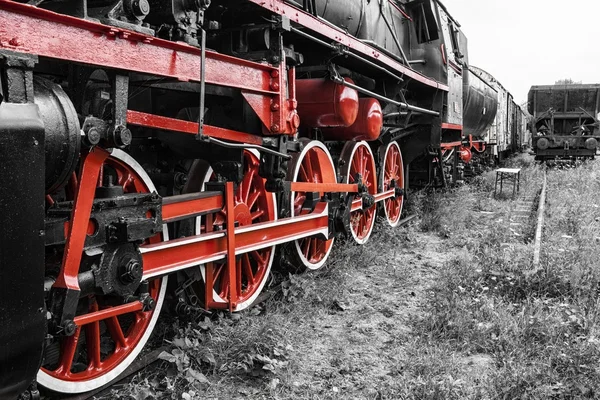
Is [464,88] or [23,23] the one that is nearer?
[23,23]

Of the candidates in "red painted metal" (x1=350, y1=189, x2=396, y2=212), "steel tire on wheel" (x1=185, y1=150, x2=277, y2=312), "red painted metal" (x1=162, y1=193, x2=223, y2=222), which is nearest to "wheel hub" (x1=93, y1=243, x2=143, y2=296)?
"red painted metal" (x1=162, y1=193, x2=223, y2=222)

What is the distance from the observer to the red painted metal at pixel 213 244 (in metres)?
2.75

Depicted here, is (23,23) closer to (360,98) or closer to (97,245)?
(97,245)

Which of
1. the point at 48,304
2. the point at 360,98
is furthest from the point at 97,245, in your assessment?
the point at 360,98

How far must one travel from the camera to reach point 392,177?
268 inches

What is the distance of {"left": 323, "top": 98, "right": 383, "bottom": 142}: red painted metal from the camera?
5.02 m

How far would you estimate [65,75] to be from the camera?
2844 mm

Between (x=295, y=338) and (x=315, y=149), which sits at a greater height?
(x=315, y=149)

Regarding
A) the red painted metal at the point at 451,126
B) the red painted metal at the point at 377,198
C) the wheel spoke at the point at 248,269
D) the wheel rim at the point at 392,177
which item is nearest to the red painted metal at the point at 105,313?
the wheel spoke at the point at 248,269

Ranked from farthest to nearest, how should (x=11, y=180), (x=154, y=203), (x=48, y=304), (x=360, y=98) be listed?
Answer: (x=360, y=98)
(x=154, y=203)
(x=48, y=304)
(x=11, y=180)

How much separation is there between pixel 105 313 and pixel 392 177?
484 centimetres

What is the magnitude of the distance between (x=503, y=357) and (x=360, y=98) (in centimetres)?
294

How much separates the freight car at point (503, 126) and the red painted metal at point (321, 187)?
8385 millimetres

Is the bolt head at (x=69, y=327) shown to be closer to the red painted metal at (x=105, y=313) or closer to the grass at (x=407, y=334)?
the red painted metal at (x=105, y=313)
